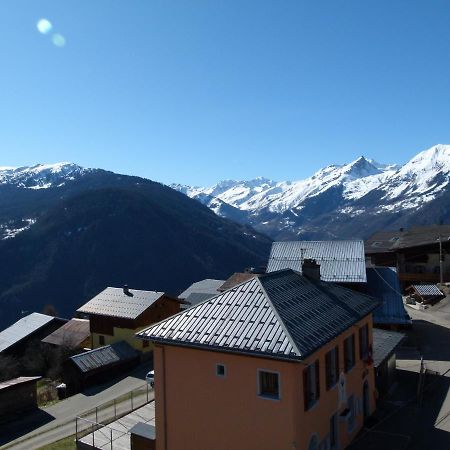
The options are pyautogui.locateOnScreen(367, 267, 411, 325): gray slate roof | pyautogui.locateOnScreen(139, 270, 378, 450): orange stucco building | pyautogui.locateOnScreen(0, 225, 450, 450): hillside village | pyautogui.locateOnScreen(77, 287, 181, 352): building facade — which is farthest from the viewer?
pyautogui.locateOnScreen(77, 287, 181, 352): building facade

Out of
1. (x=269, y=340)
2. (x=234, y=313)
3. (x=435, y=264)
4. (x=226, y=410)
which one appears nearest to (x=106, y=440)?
(x=226, y=410)

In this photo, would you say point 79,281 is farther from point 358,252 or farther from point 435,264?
point 358,252

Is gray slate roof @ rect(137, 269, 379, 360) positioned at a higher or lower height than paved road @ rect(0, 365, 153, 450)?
higher

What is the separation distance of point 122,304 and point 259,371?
3263cm

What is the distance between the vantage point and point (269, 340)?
58.8ft

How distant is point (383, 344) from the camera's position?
30156mm

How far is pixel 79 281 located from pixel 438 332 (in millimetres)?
166618

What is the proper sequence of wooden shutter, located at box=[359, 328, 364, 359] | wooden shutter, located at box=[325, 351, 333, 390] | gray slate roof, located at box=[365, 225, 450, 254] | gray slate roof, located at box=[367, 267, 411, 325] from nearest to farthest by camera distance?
wooden shutter, located at box=[325, 351, 333, 390] < wooden shutter, located at box=[359, 328, 364, 359] < gray slate roof, located at box=[367, 267, 411, 325] < gray slate roof, located at box=[365, 225, 450, 254]

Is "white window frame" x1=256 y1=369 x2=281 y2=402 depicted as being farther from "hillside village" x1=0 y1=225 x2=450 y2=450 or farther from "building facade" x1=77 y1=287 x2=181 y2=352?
"building facade" x1=77 y1=287 x2=181 y2=352

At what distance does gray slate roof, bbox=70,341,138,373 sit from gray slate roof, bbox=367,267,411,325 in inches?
839

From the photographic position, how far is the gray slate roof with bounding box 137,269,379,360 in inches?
706

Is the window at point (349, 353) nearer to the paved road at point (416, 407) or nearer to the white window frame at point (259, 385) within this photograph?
the paved road at point (416, 407)

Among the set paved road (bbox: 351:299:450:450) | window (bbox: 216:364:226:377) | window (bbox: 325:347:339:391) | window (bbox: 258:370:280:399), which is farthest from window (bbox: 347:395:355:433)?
window (bbox: 216:364:226:377)

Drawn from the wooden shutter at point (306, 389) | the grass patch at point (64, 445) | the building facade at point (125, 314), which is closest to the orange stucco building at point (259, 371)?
the wooden shutter at point (306, 389)
